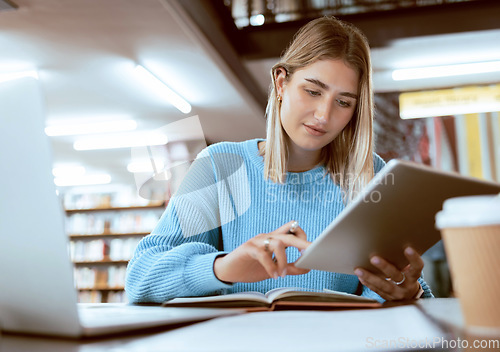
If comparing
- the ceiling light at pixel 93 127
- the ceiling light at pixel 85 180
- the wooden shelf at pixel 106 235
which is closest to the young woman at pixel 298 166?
the ceiling light at pixel 93 127

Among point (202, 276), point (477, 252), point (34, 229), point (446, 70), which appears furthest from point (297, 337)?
point (446, 70)

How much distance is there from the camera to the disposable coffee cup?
43 centimetres

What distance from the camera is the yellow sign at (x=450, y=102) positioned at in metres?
4.61

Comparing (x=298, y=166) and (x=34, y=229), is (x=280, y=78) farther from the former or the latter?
(x=34, y=229)

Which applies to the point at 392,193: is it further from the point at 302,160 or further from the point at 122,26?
the point at 122,26

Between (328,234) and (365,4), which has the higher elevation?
(365,4)

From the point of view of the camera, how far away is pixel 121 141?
267 inches

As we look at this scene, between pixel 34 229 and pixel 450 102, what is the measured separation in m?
4.88

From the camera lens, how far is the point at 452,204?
448 millimetres

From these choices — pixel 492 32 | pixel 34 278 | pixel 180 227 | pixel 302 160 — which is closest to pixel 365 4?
pixel 492 32

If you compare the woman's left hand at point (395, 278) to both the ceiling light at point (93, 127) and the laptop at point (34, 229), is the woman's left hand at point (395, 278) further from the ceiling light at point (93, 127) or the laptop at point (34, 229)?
the ceiling light at point (93, 127)

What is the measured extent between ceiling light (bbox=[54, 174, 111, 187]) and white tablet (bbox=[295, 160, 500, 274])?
8.74 metres

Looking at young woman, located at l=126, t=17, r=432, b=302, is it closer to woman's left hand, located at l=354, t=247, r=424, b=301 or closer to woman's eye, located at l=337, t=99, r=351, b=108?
woman's eye, located at l=337, t=99, r=351, b=108

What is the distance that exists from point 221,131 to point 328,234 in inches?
241
